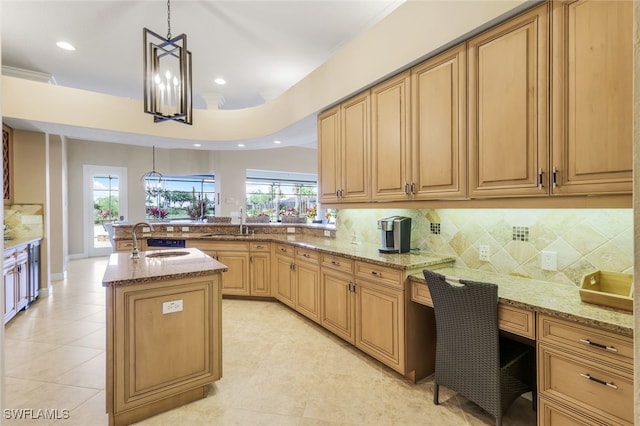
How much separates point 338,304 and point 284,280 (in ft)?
3.96

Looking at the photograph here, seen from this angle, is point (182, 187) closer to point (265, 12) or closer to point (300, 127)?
point (300, 127)

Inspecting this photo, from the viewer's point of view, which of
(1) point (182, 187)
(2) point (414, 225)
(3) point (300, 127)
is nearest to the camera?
(2) point (414, 225)

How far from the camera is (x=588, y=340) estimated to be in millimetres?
1528

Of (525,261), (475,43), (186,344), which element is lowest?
(186,344)

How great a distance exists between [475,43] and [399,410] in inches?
103

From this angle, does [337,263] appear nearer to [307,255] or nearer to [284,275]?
[307,255]

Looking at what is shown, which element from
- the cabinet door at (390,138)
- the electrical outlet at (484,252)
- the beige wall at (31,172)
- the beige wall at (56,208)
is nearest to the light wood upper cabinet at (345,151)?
the cabinet door at (390,138)

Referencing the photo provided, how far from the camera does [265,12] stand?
10.9ft

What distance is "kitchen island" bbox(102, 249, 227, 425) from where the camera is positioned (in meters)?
2.00

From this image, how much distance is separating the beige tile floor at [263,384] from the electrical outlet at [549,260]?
1.00 meters

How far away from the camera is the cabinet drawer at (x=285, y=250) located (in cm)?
399

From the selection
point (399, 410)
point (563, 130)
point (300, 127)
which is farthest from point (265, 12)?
point (399, 410)

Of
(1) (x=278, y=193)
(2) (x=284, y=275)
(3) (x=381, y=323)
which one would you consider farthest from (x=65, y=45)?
(1) (x=278, y=193)

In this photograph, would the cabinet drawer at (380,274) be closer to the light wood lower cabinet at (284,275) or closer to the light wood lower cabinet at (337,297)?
the light wood lower cabinet at (337,297)
